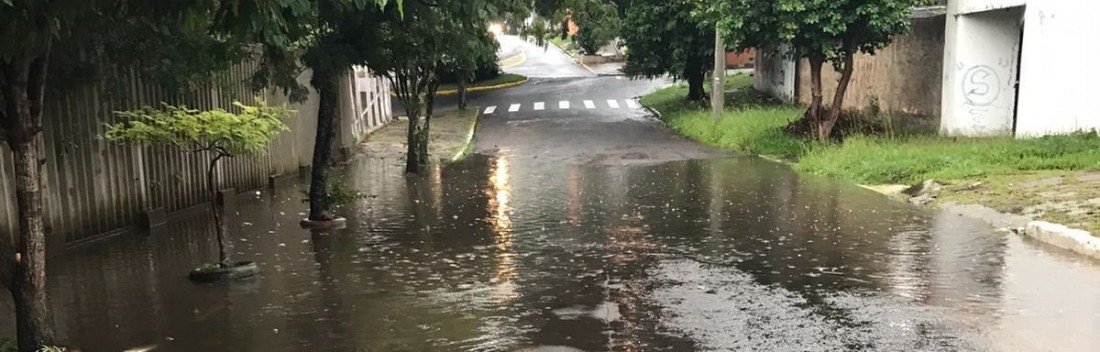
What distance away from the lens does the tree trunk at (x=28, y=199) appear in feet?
15.4

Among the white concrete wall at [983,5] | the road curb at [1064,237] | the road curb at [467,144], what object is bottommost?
the road curb at [467,144]

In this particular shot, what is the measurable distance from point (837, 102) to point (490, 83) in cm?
2682

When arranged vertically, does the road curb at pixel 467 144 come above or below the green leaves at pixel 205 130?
below

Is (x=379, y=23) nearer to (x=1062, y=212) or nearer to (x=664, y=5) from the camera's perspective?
(x=1062, y=212)

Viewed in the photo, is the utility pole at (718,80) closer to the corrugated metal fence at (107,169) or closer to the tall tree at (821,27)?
the tall tree at (821,27)

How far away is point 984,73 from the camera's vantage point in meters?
16.4

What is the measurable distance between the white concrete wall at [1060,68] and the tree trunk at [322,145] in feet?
37.1

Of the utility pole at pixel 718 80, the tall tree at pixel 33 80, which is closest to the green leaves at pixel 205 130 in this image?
the tall tree at pixel 33 80

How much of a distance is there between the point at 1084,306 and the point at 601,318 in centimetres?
331

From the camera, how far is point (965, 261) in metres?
7.66

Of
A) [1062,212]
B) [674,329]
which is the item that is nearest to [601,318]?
[674,329]

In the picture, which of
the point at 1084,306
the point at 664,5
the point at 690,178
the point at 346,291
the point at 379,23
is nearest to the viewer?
the point at 1084,306

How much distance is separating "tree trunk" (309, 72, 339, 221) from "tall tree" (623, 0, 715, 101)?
16.8m

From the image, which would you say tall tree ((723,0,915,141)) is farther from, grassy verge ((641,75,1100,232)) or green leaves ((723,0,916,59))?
grassy verge ((641,75,1100,232))
